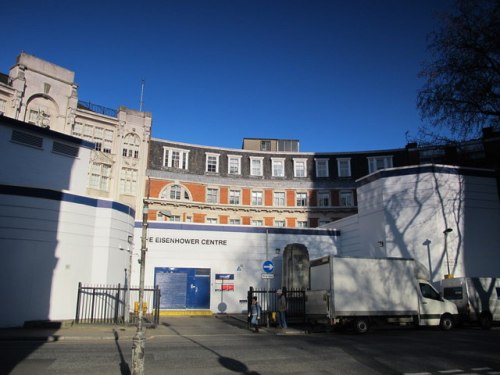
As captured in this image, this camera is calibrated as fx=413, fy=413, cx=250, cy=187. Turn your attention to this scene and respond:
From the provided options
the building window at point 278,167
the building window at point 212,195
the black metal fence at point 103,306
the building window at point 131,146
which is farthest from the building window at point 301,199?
the black metal fence at point 103,306

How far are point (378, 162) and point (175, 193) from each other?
24.6 metres

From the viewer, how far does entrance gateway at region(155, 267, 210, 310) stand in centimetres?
2714

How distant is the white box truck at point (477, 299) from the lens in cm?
2067

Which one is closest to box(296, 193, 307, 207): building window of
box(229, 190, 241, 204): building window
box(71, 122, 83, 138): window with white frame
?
box(229, 190, 241, 204): building window

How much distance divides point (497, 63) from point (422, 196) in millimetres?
9387

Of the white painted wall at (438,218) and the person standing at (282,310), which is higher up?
the white painted wall at (438,218)

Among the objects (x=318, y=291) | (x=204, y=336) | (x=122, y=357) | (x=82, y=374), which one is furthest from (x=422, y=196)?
(x=82, y=374)

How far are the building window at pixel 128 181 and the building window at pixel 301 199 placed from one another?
1848 cm

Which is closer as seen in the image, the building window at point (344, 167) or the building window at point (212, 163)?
the building window at point (212, 163)

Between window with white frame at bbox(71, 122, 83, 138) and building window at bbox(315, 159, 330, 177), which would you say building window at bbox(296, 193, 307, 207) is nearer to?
building window at bbox(315, 159, 330, 177)

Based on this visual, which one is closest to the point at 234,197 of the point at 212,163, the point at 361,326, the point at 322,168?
the point at 212,163

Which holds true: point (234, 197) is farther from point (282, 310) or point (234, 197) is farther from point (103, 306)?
point (282, 310)

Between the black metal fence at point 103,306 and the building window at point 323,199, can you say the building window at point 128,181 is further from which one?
the black metal fence at point 103,306

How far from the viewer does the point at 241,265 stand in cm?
2920
